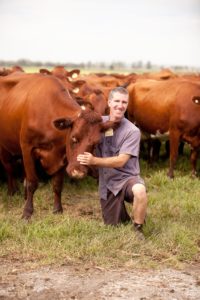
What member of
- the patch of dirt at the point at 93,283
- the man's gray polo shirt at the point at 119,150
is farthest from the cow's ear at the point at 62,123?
the patch of dirt at the point at 93,283

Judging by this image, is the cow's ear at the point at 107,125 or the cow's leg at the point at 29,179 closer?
the cow's ear at the point at 107,125

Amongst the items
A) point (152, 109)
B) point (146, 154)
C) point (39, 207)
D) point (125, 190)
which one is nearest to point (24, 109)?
point (39, 207)

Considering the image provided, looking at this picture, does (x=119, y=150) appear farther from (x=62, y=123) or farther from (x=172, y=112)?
(x=172, y=112)

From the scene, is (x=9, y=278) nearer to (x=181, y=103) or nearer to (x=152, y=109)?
(x=181, y=103)

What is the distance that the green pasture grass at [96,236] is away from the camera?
17.3 ft

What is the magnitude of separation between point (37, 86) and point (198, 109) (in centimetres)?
380

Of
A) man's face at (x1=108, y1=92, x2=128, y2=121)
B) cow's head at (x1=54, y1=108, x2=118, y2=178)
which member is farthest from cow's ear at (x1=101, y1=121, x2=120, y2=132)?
man's face at (x1=108, y1=92, x2=128, y2=121)

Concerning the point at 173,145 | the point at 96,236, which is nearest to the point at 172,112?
the point at 173,145

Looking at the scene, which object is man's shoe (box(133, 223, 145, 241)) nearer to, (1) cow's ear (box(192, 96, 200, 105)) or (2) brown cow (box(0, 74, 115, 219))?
(2) brown cow (box(0, 74, 115, 219))

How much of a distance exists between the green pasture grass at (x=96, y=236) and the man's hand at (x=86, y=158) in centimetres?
82

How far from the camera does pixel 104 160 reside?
221 inches

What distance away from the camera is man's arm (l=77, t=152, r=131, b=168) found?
5531 mm

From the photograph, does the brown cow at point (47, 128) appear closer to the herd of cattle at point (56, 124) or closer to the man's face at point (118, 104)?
the herd of cattle at point (56, 124)

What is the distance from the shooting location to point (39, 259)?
522cm
